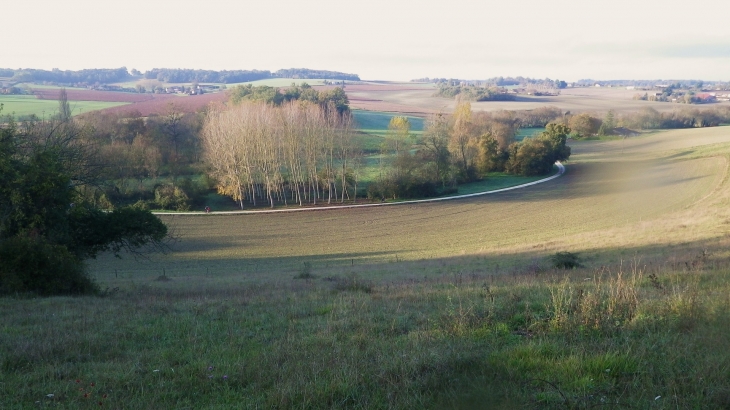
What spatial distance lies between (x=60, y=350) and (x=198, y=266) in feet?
94.2

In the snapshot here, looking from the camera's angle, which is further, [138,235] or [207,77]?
[207,77]

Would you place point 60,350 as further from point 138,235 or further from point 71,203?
point 138,235

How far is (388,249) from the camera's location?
38469 mm

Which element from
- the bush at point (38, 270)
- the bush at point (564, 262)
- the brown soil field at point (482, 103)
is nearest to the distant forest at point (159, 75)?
the brown soil field at point (482, 103)

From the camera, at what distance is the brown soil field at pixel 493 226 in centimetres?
3030

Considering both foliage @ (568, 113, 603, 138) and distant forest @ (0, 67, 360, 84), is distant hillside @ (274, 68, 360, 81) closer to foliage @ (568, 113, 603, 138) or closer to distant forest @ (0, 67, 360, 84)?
distant forest @ (0, 67, 360, 84)

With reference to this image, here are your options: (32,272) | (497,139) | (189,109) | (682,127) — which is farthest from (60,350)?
(682,127)

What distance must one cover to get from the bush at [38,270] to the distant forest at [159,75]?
11043 centimetres

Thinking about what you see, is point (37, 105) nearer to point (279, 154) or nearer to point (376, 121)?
point (279, 154)

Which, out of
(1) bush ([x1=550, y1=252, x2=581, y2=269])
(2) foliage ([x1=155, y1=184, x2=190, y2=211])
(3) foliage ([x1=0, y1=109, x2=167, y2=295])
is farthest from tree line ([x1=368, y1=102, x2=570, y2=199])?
(1) bush ([x1=550, y1=252, x2=581, y2=269])

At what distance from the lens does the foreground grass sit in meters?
4.34

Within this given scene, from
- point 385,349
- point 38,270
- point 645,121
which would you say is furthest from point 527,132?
point 385,349

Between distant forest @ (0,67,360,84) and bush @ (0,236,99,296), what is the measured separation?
110 metres

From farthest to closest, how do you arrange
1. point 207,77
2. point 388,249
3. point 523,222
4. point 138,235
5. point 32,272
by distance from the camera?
point 207,77
point 523,222
point 388,249
point 138,235
point 32,272
